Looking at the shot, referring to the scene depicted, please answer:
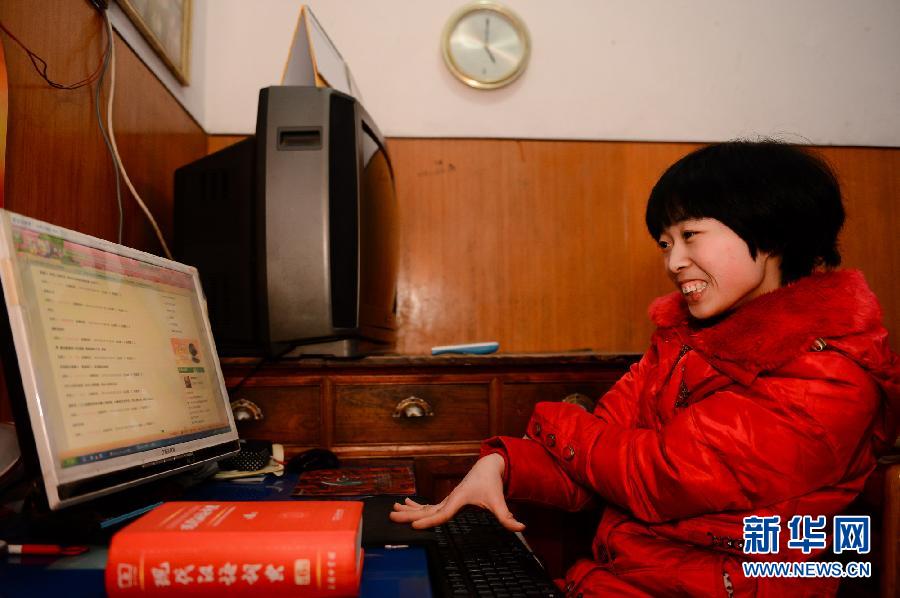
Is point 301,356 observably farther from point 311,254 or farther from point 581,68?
point 581,68

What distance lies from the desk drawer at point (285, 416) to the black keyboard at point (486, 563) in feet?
1.49

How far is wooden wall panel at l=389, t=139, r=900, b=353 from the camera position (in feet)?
5.71

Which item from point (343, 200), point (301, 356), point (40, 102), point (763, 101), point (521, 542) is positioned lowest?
point (521, 542)

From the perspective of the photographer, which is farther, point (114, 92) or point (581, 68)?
point (581, 68)

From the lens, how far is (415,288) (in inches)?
68.2

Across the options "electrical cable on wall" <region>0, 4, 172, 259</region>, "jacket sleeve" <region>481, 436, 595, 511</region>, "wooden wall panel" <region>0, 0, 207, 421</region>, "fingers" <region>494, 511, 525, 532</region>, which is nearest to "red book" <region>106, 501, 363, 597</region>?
"fingers" <region>494, 511, 525, 532</region>

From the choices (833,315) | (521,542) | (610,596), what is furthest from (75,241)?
(833,315)

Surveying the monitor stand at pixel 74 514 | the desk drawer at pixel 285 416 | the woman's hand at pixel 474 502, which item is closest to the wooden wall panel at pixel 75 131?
the monitor stand at pixel 74 514

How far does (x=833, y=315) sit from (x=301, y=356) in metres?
0.93

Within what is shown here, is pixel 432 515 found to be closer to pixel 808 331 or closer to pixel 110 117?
pixel 808 331

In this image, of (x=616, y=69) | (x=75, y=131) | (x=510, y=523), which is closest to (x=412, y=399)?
(x=510, y=523)

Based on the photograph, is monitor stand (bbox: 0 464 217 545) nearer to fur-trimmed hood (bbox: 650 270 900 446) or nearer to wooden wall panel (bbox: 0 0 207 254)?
wooden wall panel (bbox: 0 0 207 254)

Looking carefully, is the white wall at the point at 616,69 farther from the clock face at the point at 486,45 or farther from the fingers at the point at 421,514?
the fingers at the point at 421,514

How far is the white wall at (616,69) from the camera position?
1729 millimetres
